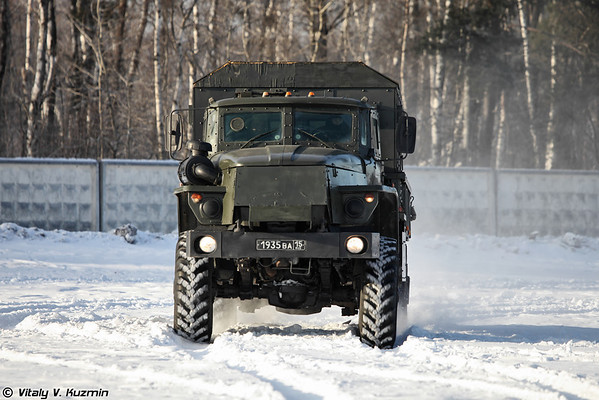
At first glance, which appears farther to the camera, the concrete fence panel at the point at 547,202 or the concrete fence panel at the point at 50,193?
the concrete fence panel at the point at 547,202

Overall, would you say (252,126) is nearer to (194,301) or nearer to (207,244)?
(207,244)

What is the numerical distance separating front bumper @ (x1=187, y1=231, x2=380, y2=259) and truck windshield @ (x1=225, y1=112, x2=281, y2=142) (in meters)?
1.55

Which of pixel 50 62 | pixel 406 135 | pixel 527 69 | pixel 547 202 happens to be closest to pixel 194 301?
pixel 406 135

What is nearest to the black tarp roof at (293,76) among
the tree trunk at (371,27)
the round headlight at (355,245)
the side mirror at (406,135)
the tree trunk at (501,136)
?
the side mirror at (406,135)

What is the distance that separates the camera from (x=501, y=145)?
45844 millimetres

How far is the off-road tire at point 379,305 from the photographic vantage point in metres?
7.97

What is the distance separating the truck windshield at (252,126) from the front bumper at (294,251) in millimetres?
1545

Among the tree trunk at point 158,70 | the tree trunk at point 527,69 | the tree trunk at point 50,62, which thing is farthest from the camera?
the tree trunk at point 527,69

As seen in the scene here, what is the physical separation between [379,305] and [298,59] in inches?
1028

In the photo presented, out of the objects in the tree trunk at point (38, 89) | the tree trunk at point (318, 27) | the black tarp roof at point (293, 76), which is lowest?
the black tarp roof at point (293, 76)

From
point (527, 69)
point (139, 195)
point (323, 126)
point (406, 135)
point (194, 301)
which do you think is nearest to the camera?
point (194, 301)

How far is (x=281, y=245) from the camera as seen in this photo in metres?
7.82

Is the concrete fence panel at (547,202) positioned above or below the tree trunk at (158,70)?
below

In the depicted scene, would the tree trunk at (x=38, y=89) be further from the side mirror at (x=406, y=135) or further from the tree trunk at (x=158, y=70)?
the side mirror at (x=406, y=135)
